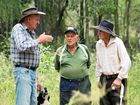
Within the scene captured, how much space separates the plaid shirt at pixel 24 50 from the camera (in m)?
6.56

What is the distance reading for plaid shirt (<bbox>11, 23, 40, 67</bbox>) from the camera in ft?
21.5

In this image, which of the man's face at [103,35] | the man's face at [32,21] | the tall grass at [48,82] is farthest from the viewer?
the tall grass at [48,82]

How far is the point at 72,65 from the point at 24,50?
3.58 feet

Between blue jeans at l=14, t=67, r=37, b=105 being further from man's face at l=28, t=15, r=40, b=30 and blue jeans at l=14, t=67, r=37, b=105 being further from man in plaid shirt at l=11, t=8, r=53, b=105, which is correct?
man's face at l=28, t=15, r=40, b=30

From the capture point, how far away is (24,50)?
6516 millimetres

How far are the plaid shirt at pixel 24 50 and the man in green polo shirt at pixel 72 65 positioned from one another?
0.70 metres

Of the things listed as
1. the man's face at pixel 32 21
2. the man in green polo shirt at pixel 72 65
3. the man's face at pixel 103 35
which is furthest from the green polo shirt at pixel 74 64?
the man's face at pixel 32 21

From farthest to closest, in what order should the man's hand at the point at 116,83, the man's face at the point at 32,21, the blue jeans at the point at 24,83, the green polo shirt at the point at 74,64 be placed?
1. the green polo shirt at the point at 74,64
2. the man's hand at the point at 116,83
3. the man's face at the point at 32,21
4. the blue jeans at the point at 24,83

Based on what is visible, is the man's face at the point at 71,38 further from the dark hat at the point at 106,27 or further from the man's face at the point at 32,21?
the man's face at the point at 32,21

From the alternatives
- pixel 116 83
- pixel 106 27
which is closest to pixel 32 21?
pixel 106 27

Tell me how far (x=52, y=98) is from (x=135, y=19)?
45.1 metres

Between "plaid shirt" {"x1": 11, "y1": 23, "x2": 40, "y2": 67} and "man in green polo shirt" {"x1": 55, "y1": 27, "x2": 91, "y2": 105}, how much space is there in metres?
0.70

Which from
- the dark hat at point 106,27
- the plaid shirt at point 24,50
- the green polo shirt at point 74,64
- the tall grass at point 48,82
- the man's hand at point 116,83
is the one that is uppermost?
the dark hat at point 106,27

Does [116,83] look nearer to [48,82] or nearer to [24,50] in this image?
[24,50]
